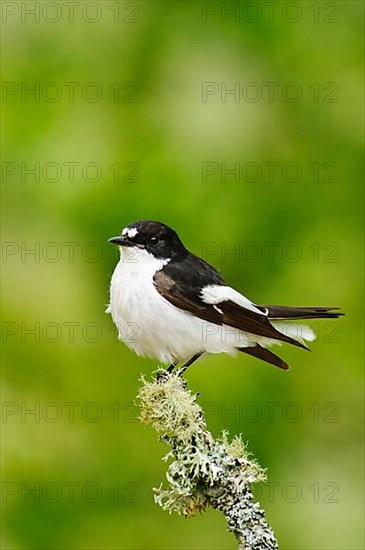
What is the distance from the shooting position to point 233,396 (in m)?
5.16

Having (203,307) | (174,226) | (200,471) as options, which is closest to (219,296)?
(203,307)

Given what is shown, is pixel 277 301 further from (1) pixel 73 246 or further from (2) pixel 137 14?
(2) pixel 137 14

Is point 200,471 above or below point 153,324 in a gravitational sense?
below

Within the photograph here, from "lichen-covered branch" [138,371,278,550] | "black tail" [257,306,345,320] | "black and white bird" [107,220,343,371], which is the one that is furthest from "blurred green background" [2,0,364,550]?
"lichen-covered branch" [138,371,278,550]

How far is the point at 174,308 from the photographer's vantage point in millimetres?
3785

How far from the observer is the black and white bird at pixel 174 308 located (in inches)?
146

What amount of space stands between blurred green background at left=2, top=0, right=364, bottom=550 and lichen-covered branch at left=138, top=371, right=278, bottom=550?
213cm

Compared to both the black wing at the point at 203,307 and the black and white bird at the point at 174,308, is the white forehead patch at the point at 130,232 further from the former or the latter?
the black wing at the point at 203,307

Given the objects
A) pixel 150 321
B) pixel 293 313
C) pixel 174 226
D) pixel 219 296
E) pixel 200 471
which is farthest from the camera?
pixel 174 226

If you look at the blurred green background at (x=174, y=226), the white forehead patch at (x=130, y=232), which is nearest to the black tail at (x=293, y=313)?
the white forehead patch at (x=130, y=232)

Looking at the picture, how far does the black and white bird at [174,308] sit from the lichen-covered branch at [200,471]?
2.30 feet

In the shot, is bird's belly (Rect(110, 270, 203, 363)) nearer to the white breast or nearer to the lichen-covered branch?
the white breast

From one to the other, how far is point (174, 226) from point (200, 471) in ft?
8.81

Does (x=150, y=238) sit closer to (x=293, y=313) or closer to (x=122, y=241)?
(x=122, y=241)
